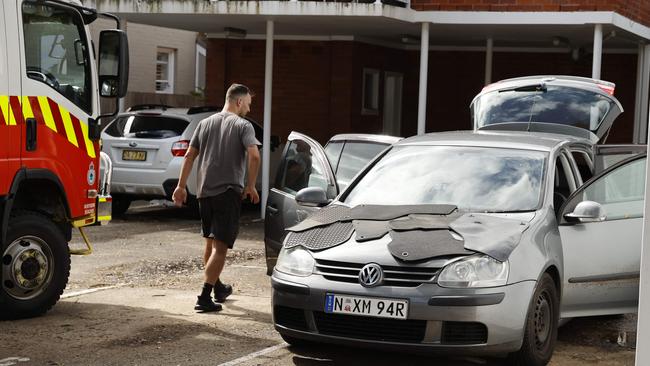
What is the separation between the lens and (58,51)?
8.55m

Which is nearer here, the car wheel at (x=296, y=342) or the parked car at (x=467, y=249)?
the parked car at (x=467, y=249)

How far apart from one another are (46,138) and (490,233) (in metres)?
3.59

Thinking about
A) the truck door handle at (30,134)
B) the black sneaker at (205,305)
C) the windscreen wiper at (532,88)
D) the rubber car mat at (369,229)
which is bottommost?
the black sneaker at (205,305)

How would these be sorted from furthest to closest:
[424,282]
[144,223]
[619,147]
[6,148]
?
[144,223]
[619,147]
[6,148]
[424,282]

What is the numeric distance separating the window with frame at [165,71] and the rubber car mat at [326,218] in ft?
76.9

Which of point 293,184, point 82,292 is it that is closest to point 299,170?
point 293,184

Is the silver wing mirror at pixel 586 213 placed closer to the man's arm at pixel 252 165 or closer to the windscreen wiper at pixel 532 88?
the man's arm at pixel 252 165

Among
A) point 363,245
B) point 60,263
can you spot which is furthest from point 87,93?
point 363,245

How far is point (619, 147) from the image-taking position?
356 inches

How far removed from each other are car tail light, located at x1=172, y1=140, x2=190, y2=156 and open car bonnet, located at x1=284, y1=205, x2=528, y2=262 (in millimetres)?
7938

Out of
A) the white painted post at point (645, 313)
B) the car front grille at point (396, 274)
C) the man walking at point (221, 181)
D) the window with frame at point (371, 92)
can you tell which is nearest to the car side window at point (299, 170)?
the man walking at point (221, 181)

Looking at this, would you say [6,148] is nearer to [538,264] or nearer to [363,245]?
[363,245]

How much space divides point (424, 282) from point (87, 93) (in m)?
3.84

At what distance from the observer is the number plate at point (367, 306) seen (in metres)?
6.34
